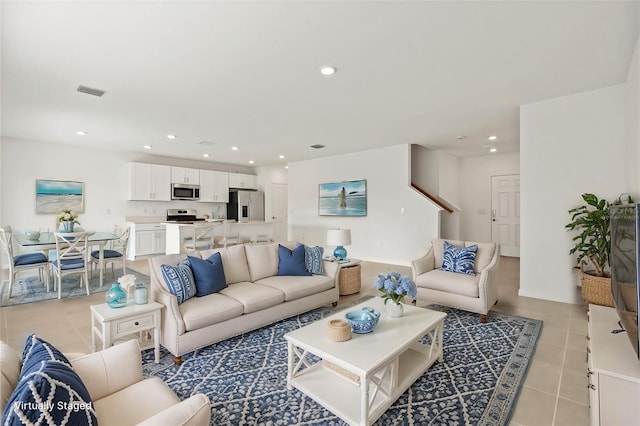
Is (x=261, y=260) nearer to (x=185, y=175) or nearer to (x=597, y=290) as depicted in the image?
(x=597, y=290)

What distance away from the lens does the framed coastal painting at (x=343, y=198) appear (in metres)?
7.12

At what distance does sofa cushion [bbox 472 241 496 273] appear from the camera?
3598 millimetres

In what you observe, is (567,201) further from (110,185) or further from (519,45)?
(110,185)

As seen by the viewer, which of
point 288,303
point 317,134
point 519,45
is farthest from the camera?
point 317,134

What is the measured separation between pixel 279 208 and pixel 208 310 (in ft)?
24.4

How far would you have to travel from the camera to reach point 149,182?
735 centimetres

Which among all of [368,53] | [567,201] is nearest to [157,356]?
[368,53]

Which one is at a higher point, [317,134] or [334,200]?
[317,134]

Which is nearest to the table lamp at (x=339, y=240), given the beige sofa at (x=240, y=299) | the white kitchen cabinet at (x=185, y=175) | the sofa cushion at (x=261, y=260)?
the beige sofa at (x=240, y=299)

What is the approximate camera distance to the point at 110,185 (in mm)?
Answer: 6988

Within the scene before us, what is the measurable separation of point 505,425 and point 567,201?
3.14m

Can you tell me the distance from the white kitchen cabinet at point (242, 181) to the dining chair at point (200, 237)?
3361 mm

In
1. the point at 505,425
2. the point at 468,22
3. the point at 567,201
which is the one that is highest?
the point at 468,22

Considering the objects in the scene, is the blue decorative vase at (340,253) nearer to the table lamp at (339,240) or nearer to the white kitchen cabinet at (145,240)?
the table lamp at (339,240)
